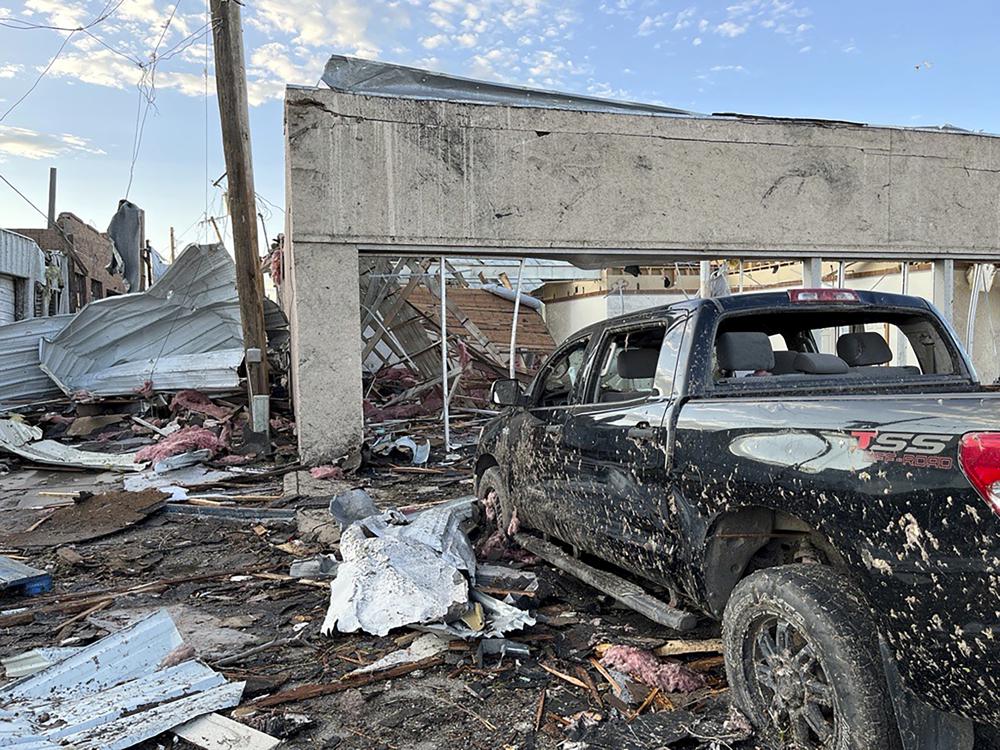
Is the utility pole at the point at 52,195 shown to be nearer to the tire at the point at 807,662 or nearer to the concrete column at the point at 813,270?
the concrete column at the point at 813,270

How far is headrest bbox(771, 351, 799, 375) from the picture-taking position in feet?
13.8

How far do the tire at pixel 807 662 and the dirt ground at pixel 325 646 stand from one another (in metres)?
0.27

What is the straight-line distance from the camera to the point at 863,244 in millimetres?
11578

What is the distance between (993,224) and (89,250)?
102 feet

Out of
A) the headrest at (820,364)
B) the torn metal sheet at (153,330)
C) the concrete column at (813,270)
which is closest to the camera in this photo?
the headrest at (820,364)

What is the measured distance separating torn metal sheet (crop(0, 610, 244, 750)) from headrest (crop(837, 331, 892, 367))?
3729 millimetres

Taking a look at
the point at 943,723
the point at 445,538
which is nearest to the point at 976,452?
the point at 943,723

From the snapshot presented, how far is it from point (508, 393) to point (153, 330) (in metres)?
13.0

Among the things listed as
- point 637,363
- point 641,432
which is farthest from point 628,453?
point 637,363

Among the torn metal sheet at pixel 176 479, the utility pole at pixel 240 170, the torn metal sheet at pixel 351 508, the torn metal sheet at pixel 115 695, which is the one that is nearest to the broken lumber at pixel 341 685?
the torn metal sheet at pixel 115 695

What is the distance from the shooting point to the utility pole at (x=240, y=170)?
10797 millimetres

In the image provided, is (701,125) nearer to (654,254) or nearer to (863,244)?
(654,254)

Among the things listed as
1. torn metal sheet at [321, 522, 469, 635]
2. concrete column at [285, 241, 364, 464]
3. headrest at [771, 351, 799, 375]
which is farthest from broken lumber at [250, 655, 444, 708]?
concrete column at [285, 241, 364, 464]

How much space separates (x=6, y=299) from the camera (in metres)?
21.3
